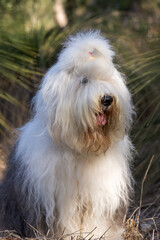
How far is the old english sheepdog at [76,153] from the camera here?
269 centimetres

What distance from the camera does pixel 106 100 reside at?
260 cm

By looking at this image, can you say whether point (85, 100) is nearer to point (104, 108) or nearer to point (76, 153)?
point (104, 108)

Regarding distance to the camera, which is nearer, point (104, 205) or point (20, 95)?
point (104, 205)

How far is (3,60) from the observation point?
4.46 meters

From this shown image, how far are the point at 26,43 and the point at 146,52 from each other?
4.97 feet

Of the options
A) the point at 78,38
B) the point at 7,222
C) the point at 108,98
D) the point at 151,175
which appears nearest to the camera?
the point at 108,98

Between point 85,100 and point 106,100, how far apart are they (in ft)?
0.44

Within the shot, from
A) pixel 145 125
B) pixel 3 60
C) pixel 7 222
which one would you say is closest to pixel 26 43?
pixel 3 60

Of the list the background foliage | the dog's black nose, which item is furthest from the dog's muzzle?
the background foliage

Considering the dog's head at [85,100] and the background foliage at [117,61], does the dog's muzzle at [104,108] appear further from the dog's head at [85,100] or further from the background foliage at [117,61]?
the background foliage at [117,61]

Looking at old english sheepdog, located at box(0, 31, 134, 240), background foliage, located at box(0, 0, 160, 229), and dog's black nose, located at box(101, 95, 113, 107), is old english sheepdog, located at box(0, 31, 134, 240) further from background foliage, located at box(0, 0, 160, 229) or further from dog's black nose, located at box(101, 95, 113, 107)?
background foliage, located at box(0, 0, 160, 229)

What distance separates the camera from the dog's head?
8.62 ft

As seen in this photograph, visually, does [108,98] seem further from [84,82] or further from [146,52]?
[146,52]

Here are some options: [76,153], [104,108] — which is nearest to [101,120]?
[104,108]
